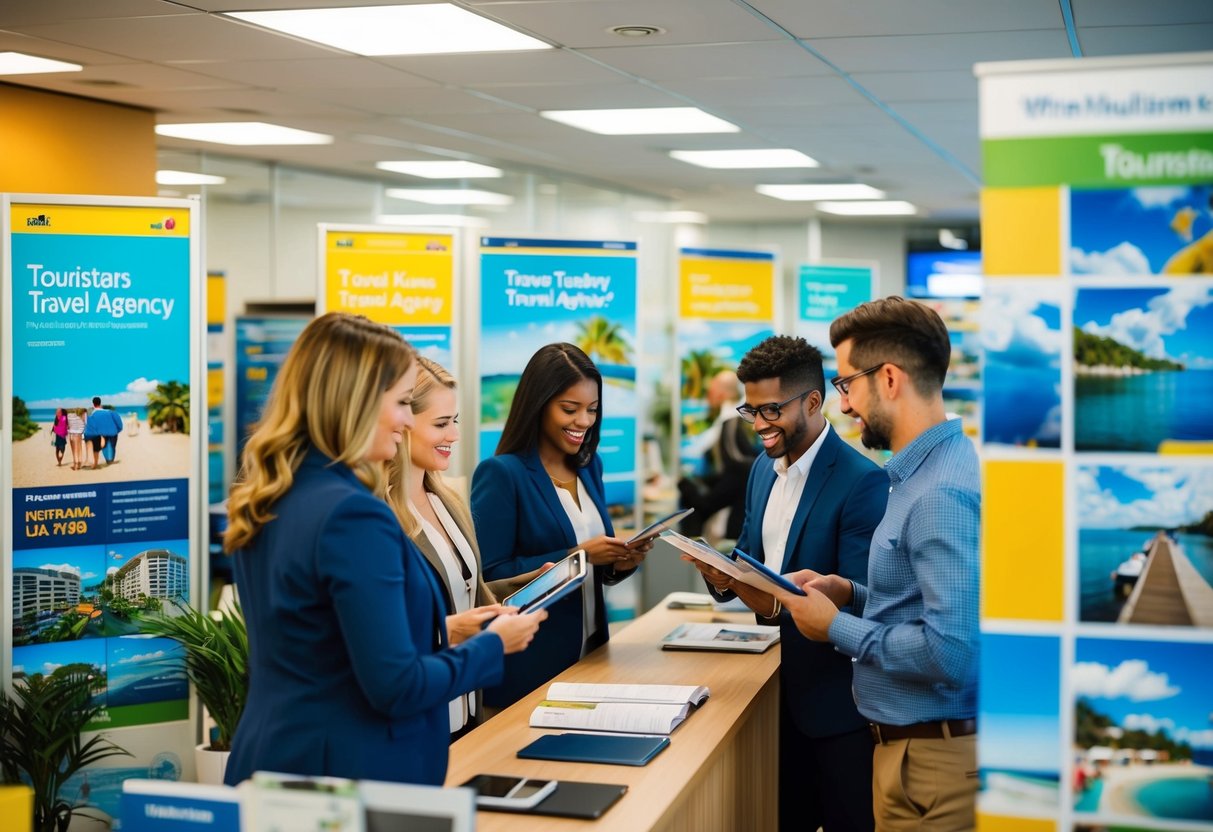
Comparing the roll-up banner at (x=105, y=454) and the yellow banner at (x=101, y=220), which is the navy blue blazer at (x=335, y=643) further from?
the yellow banner at (x=101, y=220)

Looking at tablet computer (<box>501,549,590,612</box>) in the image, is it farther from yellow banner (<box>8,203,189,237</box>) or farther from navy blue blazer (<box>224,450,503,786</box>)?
yellow banner (<box>8,203,189,237</box>)

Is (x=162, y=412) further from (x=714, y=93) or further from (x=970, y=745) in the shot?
(x=970, y=745)

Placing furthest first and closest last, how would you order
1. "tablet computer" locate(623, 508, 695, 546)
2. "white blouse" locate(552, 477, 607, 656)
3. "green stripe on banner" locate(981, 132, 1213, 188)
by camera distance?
"white blouse" locate(552, 477, 607, 656), "tablet computer" locate(623, 508, 695, 546), "green stripe on banner" locate(981, 132, 1213, 188)

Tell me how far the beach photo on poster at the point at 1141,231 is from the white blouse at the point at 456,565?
6.26 ft

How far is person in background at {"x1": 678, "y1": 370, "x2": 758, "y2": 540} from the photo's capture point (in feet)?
25.6

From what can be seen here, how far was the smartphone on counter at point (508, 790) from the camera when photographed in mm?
2403

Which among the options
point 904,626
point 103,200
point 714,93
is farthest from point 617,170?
point 904,626

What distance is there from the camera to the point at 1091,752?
1936 millimetres

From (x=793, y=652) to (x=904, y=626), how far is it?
2.77 ft

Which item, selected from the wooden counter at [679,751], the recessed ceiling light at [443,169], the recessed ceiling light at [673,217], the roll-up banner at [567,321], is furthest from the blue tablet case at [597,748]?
the recessed ceiling light at [673,217]

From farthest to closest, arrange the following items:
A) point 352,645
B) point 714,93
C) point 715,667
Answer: point 714,93 < point 715,667 < point 352,645

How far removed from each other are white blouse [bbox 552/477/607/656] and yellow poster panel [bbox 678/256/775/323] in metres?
5.07

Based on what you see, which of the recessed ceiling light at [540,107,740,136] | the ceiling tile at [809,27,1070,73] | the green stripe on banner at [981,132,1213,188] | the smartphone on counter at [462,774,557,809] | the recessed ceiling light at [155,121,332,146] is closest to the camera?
the green stripe on banner at [981,132,1213,188]

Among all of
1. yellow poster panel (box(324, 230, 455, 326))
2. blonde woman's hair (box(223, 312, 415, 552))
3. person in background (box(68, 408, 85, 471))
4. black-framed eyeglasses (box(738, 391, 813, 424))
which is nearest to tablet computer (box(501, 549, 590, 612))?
blonde woman's hair (box(223, 312, 415, 552))
